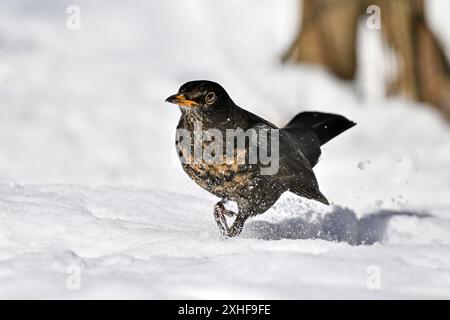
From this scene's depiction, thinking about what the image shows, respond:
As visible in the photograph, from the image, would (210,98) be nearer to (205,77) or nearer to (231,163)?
(231,163)

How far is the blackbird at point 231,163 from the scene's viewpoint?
4.69 m

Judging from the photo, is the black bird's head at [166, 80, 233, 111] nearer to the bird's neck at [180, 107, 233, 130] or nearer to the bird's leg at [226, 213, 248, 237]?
the bird's neck at [180, 107, 233, 130]

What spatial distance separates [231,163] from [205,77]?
6032mm

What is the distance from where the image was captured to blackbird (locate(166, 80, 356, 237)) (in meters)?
4.69

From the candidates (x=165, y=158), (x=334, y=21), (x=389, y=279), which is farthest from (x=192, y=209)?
(x=334, y=21)

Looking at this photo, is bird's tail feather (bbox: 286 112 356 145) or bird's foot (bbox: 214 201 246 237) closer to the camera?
bird's foot (bbox: 214 201 246 237)

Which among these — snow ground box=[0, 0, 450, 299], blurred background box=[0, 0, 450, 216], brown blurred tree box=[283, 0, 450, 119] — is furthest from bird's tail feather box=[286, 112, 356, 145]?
brown blurred tree box=[283, 0, 450, 119]

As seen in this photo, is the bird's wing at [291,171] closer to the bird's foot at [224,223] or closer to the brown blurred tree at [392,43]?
the bird's foot at [224,223]

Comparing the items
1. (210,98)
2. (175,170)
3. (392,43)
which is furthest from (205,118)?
(392,43)

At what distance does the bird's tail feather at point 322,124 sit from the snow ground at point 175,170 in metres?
0.48

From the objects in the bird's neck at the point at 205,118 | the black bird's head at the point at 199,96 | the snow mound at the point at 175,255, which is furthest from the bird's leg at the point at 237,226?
the black bird's head at the point at 199,96
